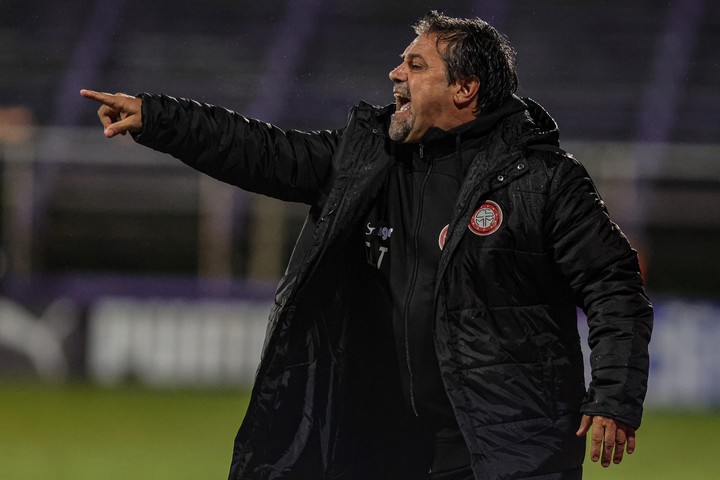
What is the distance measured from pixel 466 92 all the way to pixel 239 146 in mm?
676

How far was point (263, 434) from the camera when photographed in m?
3.53

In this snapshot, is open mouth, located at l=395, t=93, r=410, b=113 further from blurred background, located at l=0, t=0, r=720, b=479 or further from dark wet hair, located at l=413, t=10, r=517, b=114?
blurred background, located at l=0, t=0, r=720, b=479

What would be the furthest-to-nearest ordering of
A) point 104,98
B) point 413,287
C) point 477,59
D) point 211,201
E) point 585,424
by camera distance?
point 211,201, point 477,59, point 413,287, point 104,98, point 585,424

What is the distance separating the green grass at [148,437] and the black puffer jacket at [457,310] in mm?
3565

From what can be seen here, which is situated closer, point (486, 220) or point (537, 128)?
point (486, 220)

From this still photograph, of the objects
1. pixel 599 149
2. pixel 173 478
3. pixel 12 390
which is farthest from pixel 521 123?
pixel 599 149

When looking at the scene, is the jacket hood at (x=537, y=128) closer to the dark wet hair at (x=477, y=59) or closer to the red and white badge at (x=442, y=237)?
the dark wet hair at (x=477, y=59)

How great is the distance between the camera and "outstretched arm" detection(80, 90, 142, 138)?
3467 mm

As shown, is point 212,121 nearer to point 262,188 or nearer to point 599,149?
point 262,188

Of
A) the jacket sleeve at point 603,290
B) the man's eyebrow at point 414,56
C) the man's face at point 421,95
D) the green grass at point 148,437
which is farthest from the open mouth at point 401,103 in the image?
the green grass at point 148,437

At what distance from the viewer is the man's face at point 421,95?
365 cm

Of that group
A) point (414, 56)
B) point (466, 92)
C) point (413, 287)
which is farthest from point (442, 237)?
point (414, 56)

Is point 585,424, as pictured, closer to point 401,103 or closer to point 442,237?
point 442,237

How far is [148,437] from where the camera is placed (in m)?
8.44
